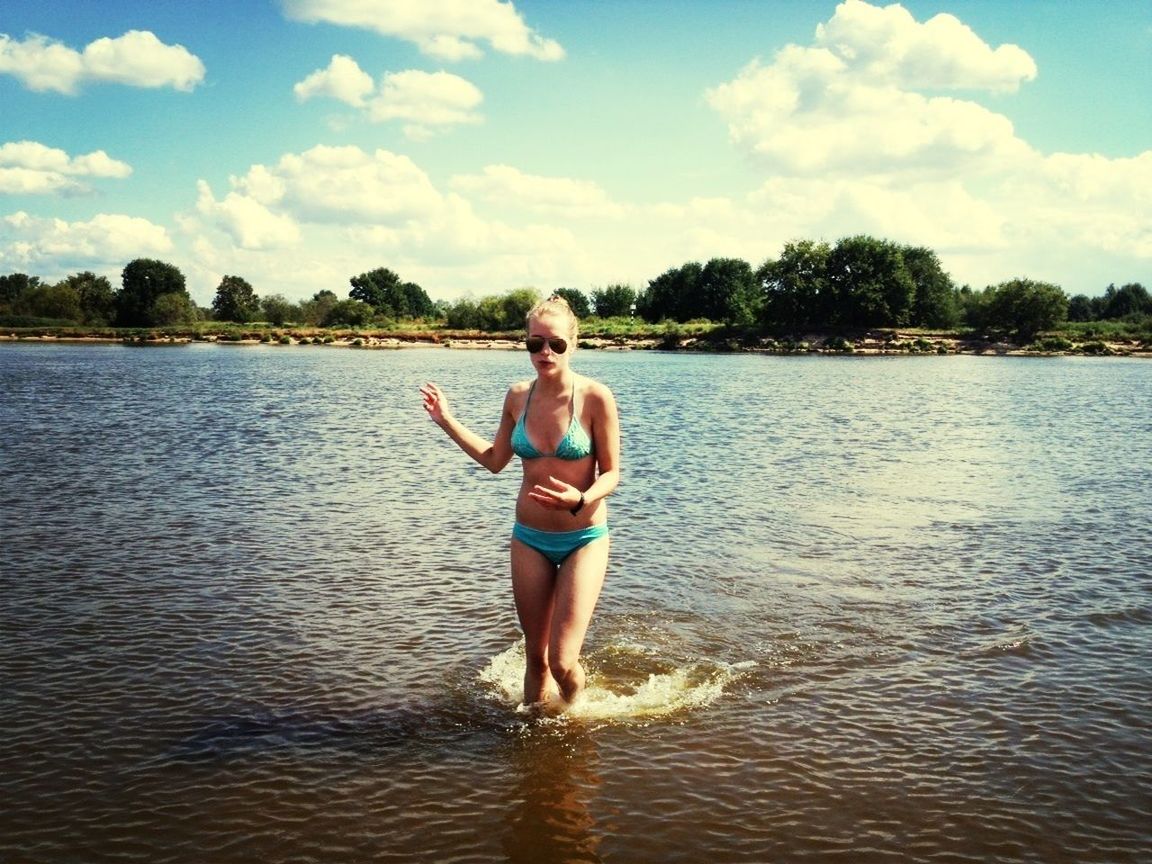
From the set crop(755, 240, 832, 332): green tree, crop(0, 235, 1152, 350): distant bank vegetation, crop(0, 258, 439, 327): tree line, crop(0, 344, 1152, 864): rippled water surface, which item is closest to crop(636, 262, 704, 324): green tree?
crop(0, 235, 1152, 350): distant bank vegetation

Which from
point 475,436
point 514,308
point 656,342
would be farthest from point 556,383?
point 514,308

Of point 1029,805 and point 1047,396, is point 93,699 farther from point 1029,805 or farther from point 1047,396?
point 1047,396

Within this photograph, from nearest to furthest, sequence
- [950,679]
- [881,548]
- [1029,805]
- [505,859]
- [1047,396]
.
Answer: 1. [505,859]
2. [1029,805]
3. [950,679]
4. [881,548]
5. [1047,396]

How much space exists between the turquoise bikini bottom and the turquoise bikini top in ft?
1.78

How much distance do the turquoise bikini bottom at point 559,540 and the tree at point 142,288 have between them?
164 meters

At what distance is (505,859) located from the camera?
5414 mm

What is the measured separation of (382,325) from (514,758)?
152 metres

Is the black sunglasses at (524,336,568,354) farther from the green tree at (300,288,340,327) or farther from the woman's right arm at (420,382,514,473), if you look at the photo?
the green tree at (300,288,340,327)

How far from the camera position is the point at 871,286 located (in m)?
128

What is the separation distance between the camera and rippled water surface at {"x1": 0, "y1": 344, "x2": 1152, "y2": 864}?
19.0 ft

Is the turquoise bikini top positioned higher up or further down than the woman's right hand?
further down

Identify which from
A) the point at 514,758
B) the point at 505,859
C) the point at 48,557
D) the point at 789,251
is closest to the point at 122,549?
the point at 48,557

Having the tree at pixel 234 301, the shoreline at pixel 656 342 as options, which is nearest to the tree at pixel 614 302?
the shoreline at pixel 656 342

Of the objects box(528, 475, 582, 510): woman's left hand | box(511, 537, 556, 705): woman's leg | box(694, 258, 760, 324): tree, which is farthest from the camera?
box(694, 258, 760, 324): tree
